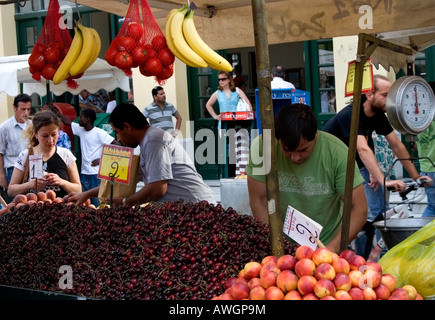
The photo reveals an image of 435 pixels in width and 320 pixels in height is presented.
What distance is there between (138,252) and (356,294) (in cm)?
97

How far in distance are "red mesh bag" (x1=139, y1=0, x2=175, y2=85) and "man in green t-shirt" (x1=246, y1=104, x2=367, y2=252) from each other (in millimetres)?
626

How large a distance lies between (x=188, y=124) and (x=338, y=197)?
7392 mm

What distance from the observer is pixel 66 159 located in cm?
532

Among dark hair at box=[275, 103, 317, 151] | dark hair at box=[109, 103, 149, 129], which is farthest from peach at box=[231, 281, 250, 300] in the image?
dark hair at box=[109, 103, 149, 129]

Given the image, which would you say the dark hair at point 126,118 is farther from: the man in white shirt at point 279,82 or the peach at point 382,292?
the man in white shirt at point 279,82

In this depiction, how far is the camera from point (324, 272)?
210 centimetres

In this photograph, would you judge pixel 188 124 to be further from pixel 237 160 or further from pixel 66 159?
pixel 66 159

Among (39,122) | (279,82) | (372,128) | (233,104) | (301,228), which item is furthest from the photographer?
(233,104)

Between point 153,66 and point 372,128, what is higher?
point 153,66

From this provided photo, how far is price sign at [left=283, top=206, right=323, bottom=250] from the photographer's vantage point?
7.97 ft

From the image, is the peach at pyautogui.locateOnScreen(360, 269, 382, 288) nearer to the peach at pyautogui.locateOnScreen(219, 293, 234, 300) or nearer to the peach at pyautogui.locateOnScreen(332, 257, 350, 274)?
the peach at pyautogui.locateOnScreen(332, 257, 350, 274)

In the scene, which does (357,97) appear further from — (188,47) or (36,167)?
(36,167)

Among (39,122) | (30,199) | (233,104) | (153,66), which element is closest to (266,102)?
(153,66)
